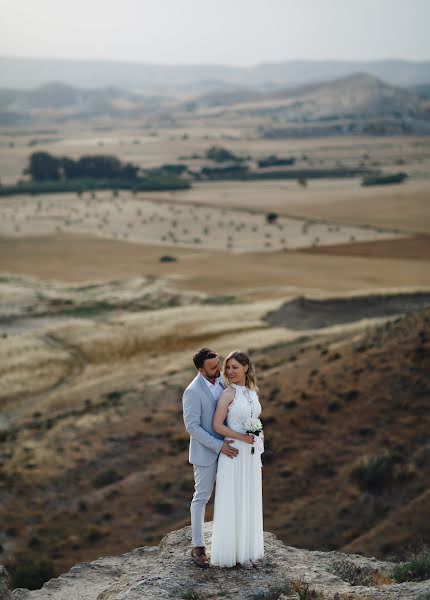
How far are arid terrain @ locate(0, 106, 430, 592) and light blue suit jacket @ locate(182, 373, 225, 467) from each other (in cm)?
471

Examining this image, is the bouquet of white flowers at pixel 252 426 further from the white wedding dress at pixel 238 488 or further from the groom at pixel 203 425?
the groom at pixel 203 425

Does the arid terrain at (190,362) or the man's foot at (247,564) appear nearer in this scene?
the man's foot at (247,564)

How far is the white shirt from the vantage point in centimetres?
773

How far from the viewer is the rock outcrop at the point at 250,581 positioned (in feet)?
24.5

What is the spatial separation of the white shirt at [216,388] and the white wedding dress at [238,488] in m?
0.23

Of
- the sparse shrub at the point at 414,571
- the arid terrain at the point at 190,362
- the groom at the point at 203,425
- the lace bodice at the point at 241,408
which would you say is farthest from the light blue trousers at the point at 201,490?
the arid terrain at the point at 190,362

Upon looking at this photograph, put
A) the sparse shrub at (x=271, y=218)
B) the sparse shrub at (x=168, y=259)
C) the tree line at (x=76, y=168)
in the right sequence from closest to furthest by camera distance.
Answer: the sparse shrub at (x=168, y=259) < the sparse shrub at (x=271, y=218) < the tree line at (x=76, y=168)

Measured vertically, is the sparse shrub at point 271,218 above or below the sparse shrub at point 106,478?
above

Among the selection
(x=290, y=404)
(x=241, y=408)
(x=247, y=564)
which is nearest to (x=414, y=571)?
(x=247, y=564)

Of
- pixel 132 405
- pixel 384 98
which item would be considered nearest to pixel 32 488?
pixel 132 405

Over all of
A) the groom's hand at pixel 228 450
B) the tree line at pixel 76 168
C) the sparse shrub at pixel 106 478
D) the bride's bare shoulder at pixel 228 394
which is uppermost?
the tree line at pixel 76 168

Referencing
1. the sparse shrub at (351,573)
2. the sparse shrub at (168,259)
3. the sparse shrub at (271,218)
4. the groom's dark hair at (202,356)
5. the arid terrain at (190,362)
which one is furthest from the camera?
the sparse shrub at (271,218)

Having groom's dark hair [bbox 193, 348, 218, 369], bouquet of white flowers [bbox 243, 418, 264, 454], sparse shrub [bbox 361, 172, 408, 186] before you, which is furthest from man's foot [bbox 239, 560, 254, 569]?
sparse shrub [bbox 361, 172, 408, 186]

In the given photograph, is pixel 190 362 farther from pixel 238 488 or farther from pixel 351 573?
pixel 238 488
